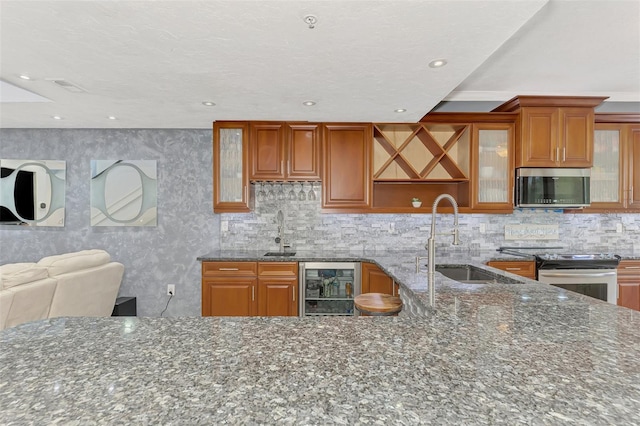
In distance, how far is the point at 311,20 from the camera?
1669 millimetres

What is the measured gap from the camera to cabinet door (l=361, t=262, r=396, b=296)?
3148 mm

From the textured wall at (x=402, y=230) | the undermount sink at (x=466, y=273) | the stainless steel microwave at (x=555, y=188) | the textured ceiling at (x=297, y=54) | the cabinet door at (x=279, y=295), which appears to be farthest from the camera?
the textured wall at (x=402, y=230)

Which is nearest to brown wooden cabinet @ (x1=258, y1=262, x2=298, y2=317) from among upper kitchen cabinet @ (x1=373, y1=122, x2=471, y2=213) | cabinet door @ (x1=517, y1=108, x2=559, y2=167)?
upper kitchen cabinet @ (x1=373, y1=122, x2=471, y2=213)

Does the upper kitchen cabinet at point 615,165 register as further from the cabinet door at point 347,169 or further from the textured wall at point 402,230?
the cabinet door at point 347,169

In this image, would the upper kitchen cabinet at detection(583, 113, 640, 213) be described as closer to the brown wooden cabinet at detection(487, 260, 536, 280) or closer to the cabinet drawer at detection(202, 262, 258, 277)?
the brown wooden cabinet at detection(487, 260, 536, 280)

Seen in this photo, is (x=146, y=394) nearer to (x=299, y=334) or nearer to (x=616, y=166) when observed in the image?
(x=299, y=334)

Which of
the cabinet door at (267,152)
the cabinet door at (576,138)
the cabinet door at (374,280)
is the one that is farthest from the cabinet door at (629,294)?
the cabinet door at (267,152)

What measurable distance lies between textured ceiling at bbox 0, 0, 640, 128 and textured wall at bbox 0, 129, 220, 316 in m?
0.57

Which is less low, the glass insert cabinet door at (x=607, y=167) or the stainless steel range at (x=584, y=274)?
the glass insert cabinet door at (x=607, y=167)

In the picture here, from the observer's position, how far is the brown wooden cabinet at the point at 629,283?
3254mm

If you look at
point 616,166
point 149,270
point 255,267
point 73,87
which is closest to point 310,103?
point 255,267

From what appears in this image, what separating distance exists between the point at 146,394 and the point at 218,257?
267 cm

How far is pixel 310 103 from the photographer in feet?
9.70

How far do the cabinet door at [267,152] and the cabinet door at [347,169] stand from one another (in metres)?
0.51
